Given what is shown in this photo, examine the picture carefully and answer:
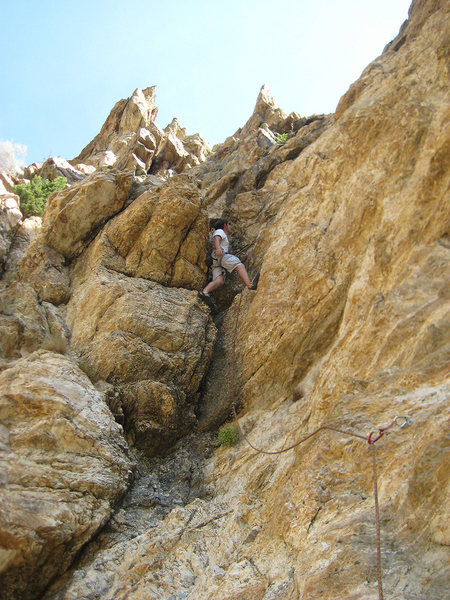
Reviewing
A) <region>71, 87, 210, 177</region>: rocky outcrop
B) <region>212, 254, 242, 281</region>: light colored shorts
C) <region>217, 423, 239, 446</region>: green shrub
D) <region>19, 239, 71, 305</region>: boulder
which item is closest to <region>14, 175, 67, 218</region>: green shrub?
<region>71, 87, 210, 177</region>: rocky outcrop

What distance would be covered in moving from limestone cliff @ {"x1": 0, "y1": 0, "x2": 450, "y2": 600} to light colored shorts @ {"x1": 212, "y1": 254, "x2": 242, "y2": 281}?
0.49m

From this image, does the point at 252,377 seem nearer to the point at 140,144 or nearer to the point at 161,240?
the point at 161,240

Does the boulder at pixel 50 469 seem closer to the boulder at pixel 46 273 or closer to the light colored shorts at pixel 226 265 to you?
the boulder at pixel 46 273

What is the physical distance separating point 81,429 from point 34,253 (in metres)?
6.33

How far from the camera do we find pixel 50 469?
24.2ft

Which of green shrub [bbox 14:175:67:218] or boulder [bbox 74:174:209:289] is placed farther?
green shrub [bbox 14:175:67:218]

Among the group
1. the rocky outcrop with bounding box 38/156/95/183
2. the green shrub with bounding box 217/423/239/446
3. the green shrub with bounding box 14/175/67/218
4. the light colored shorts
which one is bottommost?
the green shrub with bounding box 217/423/239/446

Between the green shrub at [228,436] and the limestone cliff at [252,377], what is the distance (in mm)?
198

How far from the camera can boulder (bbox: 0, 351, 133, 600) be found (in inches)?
258

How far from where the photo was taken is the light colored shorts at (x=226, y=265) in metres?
12.0

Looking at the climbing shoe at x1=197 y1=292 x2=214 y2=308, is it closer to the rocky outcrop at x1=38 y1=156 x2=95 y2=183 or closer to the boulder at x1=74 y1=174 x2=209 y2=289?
the boulder at x1=74 y1=174 x2=209 y2=289

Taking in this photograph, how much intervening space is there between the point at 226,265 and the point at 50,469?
640 cm

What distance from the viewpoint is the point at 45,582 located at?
6.71 meters

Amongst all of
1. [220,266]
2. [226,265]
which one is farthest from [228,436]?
[220,266]
